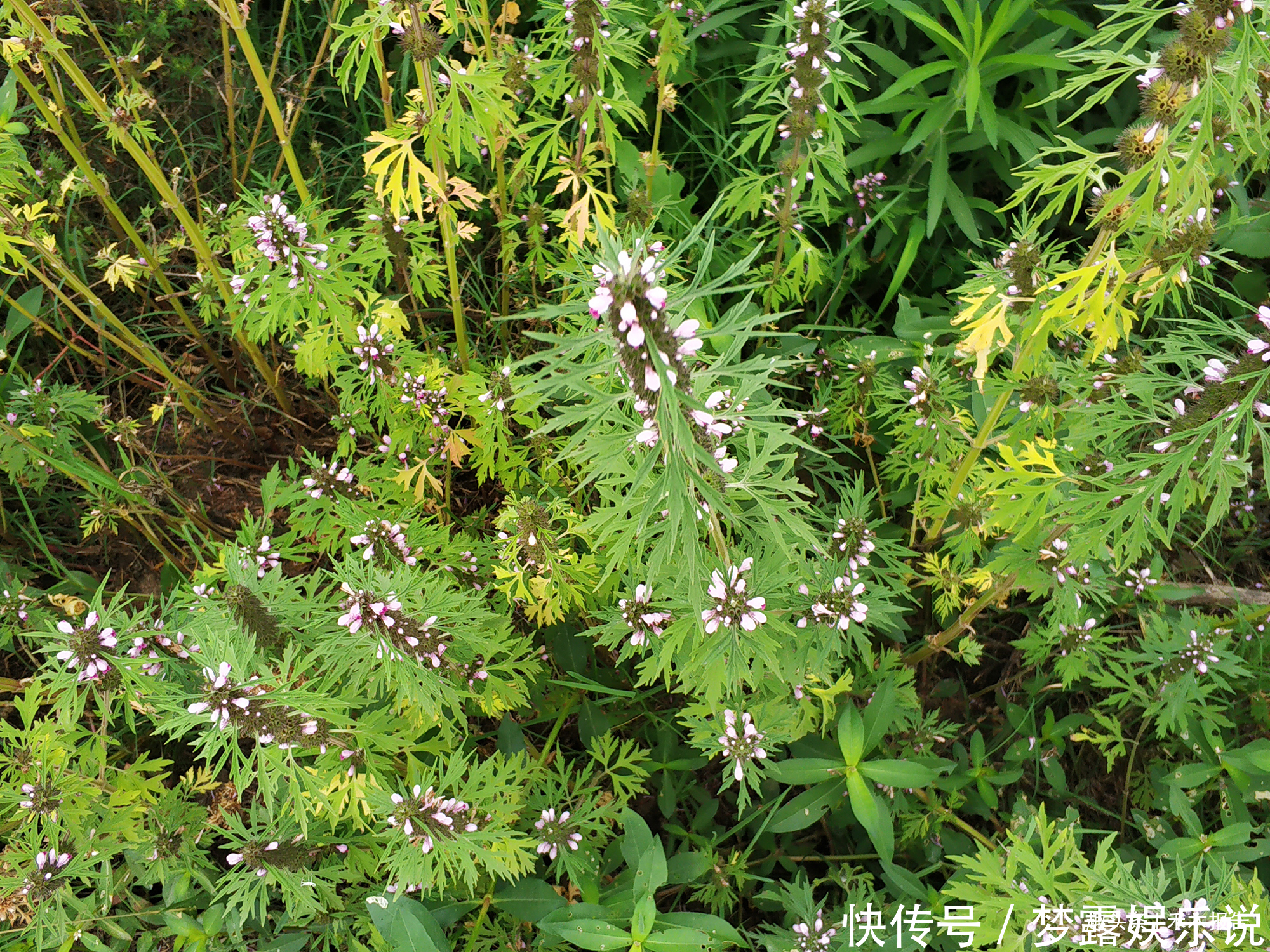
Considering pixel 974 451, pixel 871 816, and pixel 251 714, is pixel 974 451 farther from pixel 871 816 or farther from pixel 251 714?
pixel 251 714

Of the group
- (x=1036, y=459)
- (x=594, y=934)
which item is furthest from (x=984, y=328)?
(x=594, y=934)

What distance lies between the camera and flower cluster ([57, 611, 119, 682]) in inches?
94.2

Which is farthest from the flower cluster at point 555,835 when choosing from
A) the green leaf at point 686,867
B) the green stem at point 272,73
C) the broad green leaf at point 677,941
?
the green stem at point 272,73

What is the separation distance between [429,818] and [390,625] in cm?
58

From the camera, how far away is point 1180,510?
7.92 feet

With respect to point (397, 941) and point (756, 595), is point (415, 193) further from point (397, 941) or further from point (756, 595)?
point (397, 941)

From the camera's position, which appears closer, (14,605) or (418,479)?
(14,605)

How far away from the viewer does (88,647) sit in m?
2.41

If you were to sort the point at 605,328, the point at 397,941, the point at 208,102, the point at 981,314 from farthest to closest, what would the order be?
the point at 208,102 < the point at 981,314 < the point at 397,941 < the point at 605,328

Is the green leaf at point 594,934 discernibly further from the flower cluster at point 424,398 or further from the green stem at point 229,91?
the green stem at point 229,91

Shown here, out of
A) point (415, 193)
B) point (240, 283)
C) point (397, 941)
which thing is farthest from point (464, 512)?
point (397, 941)

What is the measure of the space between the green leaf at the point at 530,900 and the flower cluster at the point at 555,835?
0.10 m

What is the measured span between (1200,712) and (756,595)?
6.90 ft

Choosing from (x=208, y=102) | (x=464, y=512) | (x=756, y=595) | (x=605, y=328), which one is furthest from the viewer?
(x=208, y=102)
